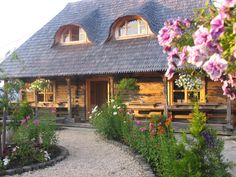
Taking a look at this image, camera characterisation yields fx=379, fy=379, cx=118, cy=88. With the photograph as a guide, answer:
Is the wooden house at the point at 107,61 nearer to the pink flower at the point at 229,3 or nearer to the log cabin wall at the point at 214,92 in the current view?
the log cabin wall at the point at 214,92

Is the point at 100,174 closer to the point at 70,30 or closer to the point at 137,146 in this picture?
the point at 137,146

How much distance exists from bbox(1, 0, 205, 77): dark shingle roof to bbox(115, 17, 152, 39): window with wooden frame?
0.28m

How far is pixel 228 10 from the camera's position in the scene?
199 cm

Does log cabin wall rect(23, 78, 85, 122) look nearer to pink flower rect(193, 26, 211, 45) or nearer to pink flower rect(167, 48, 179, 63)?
pink flower rect(167, 48, 179, 63)

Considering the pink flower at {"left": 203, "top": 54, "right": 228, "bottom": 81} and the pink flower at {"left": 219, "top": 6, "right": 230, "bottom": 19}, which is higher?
the pink flower at {"left": 219, "top": 6, "right": 230, "bottom": 19}

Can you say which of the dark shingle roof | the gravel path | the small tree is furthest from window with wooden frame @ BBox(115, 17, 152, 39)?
the gravel path

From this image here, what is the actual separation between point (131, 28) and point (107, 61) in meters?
1.93

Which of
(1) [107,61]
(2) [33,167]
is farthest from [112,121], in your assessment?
(1) [107,61]

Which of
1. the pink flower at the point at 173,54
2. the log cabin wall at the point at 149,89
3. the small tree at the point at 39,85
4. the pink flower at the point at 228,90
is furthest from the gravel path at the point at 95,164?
the small tree at the point at 39,85

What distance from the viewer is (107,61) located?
1511cm

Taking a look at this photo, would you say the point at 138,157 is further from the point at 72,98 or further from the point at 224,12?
the point at 72,98

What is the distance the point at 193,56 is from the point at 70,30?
15.8 meters

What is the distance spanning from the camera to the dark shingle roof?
572 inches

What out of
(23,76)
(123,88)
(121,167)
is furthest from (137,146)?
(23,76)
